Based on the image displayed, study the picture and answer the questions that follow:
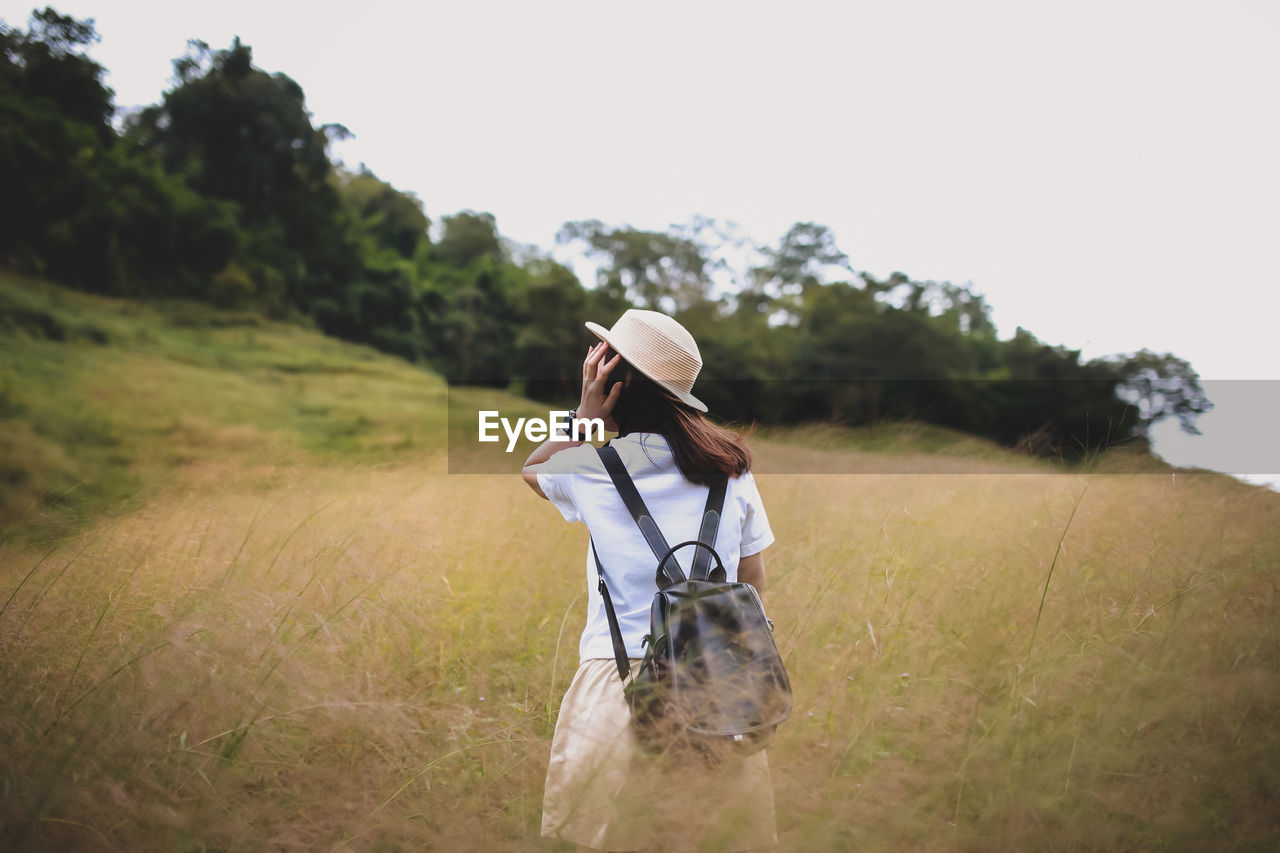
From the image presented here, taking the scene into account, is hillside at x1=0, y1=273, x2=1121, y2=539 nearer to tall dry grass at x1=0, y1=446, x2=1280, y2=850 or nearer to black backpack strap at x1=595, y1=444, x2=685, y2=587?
Result: tall dry grass at x1=0, y1=446, x2=1280, y2=850

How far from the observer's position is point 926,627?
3348 mm

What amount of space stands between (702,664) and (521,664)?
7.14 feet

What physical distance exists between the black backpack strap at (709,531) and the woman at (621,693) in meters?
0.02

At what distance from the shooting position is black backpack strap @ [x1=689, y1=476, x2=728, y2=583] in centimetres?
165

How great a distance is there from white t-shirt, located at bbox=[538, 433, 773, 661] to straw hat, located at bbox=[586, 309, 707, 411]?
0.16 meters

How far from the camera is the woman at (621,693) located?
166 cm

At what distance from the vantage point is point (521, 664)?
347 cm

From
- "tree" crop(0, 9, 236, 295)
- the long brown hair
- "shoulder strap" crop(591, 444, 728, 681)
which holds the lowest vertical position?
"shoulder strap" crop(591, 444, 728, 681)

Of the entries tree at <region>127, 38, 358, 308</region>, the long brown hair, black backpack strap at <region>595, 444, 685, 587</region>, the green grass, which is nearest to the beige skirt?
black backpack strap at <region>595, 444, 685, 587</region>

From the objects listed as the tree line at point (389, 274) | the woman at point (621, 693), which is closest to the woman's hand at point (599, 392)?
the woman at point (621, 693)

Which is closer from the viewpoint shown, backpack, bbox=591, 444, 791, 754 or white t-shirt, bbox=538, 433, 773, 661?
backpack, bbox=591, 444, 791, 754

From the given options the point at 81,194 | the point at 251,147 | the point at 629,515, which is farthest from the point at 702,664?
the point at 251,147

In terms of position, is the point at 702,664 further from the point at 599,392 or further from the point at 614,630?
the point at 599,392

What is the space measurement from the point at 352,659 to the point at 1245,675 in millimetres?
3448
